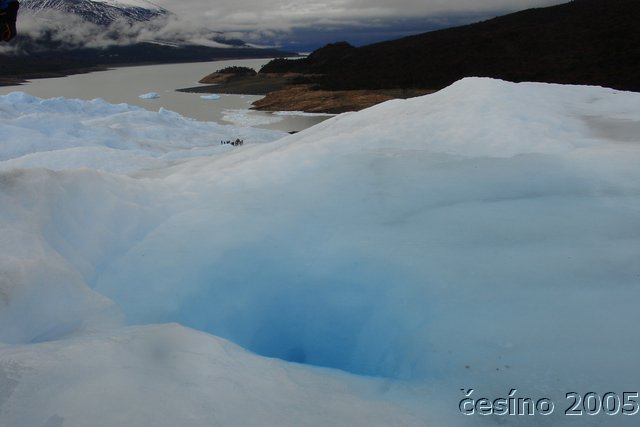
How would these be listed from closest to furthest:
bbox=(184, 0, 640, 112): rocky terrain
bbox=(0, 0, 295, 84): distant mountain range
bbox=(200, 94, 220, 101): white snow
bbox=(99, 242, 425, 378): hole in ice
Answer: bbox=(99, 242, 425, 378): hole in ice, bbox=(184, 0, 640, 112): rocky terrain, bbox=(200, 94, 220, 101): white snow, bbox=(0, 0, 295, 84): distant mountain range

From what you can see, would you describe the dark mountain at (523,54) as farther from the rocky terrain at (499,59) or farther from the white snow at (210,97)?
the white snow at (210,97)

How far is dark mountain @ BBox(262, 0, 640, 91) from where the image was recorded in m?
35.8

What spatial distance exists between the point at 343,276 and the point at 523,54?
43645mm

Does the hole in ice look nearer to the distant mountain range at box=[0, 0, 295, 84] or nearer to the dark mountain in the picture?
the dark mountain

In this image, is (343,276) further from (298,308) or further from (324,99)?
(324,99)

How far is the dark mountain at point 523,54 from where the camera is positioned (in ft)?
117

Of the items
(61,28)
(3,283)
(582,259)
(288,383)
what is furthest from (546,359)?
(61,28)

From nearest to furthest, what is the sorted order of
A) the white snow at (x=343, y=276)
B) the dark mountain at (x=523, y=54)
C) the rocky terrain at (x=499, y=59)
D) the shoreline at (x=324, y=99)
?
the white snow at (x=343, y=276) < the dark mountain at (x=523, y=54) < the rocky terrain at (x=499, y=59) < the shoreline at (x=324, y=99)

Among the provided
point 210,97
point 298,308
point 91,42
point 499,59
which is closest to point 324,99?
point 210,97

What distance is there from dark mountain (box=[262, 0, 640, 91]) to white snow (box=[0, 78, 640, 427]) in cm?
3180

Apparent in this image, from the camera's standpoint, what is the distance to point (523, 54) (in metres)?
41.6

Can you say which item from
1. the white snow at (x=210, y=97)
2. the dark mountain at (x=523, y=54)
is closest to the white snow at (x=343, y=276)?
the dark mountain at (x=523, y=54)

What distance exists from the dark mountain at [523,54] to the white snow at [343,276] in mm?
31796

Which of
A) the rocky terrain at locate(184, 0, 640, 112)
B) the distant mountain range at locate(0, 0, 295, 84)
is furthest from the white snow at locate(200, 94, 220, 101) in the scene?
the distant mountain range at locate(0, 0, 295, 84)
